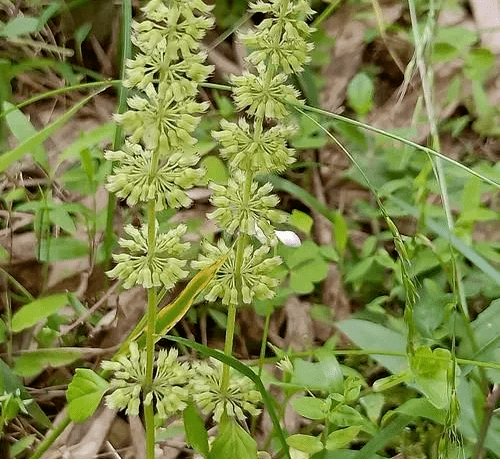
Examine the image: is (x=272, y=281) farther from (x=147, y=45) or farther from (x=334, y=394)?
(x=147, y=45)

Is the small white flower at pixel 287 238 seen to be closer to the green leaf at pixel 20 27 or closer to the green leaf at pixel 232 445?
the green leaf at pixel 232 445

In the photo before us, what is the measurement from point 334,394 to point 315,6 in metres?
1.68

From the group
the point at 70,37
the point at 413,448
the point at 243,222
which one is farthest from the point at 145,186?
the point at 70,37

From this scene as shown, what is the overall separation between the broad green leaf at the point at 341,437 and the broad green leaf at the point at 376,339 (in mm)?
179

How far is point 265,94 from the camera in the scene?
1.03m

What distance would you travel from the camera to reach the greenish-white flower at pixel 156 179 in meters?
0.99

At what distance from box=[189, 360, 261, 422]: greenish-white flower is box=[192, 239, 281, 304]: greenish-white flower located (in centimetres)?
12

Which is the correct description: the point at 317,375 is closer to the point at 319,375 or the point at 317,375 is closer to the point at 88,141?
the point at 319,375

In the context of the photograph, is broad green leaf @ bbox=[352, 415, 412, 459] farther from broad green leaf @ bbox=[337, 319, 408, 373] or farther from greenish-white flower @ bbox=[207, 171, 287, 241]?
greenish-white flower @ bbox=[207, 171, 287, 241]

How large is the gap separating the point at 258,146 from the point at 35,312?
2.19 ft

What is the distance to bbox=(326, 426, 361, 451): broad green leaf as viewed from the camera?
118cm

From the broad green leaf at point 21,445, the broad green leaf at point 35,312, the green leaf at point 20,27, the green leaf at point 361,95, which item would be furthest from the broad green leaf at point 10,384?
the green leaf at point 361,95

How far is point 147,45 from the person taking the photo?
92 cm

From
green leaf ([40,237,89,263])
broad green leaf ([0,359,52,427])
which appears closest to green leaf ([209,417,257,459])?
broad green leaf ([0,359,52,427])
